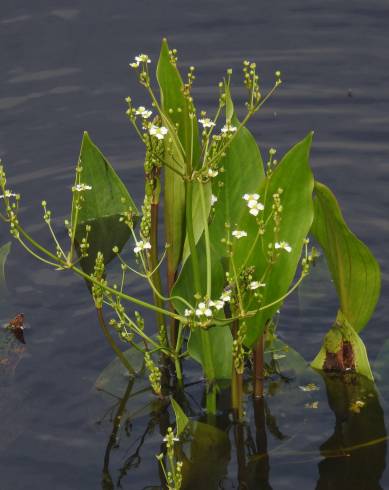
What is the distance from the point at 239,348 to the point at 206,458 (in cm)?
60

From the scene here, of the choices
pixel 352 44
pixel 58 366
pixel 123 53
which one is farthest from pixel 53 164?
pixel 352 44

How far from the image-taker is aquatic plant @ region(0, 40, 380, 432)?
13.5 feet

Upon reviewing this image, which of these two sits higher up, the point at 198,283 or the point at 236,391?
the point at 198,283

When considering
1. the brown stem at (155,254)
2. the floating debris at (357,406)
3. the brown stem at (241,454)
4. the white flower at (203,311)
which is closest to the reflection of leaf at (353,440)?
the floating debris at (357,406)

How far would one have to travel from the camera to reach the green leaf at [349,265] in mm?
4423

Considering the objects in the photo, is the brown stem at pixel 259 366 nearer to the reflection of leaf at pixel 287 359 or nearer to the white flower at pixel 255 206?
the reflection of leaf at pixel 287 359

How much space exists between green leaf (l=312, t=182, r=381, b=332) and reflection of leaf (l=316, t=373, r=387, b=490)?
308 mm

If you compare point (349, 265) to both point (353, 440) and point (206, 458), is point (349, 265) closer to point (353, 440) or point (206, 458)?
point (353, 440)

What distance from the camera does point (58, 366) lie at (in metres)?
5.19

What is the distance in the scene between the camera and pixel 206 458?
15.1 feet

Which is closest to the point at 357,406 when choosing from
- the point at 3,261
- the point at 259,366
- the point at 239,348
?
the point at 259,366

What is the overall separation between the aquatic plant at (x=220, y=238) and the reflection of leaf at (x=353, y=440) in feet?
0.34

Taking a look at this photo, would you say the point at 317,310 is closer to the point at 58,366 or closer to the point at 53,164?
the point at 58,366

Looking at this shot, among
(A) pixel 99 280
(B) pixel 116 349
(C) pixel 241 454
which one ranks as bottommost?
(C) pixel 241 454
